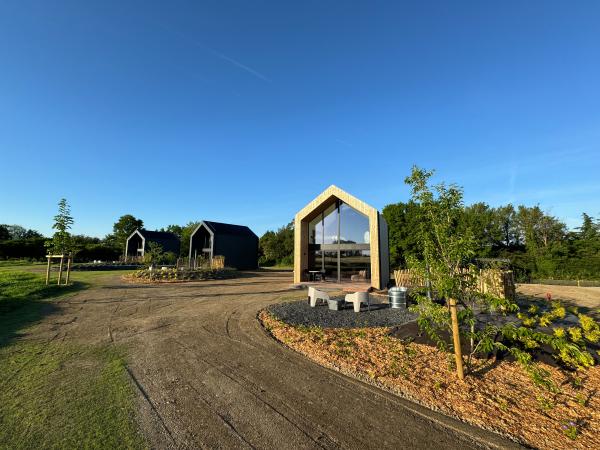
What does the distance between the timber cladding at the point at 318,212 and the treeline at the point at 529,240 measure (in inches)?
244

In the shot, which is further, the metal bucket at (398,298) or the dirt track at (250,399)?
the metal bucket at (398,298)

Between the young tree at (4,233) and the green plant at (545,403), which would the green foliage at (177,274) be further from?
the young tree at (4,233)

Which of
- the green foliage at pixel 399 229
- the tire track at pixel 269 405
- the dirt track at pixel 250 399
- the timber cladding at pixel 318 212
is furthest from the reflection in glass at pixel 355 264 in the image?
the green foliage at pixel 399 229

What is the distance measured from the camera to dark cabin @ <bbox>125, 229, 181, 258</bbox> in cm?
3716

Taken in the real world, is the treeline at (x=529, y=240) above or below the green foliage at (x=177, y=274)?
above

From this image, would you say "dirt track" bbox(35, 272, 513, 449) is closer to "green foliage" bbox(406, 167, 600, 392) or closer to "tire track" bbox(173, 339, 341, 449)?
"tire track" bbox(173, 339, 341, 449)

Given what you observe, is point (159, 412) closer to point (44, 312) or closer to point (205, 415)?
point (205, 415)

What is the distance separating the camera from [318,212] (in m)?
18.2

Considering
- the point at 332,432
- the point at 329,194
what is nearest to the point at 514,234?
the point at 329,194

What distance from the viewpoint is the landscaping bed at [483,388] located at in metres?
3.34

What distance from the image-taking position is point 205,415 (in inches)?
139

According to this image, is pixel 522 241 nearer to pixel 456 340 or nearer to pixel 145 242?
pixel 456 340

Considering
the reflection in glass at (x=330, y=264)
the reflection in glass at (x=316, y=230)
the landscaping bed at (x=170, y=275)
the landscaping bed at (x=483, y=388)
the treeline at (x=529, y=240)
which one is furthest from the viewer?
the treeline at (x=529, y=240)

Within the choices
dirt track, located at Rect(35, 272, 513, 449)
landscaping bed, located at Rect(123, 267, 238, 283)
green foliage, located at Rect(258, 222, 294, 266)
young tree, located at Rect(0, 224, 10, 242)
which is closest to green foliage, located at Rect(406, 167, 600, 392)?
dirt track, located at Rect(35, 272, 513, 449)
